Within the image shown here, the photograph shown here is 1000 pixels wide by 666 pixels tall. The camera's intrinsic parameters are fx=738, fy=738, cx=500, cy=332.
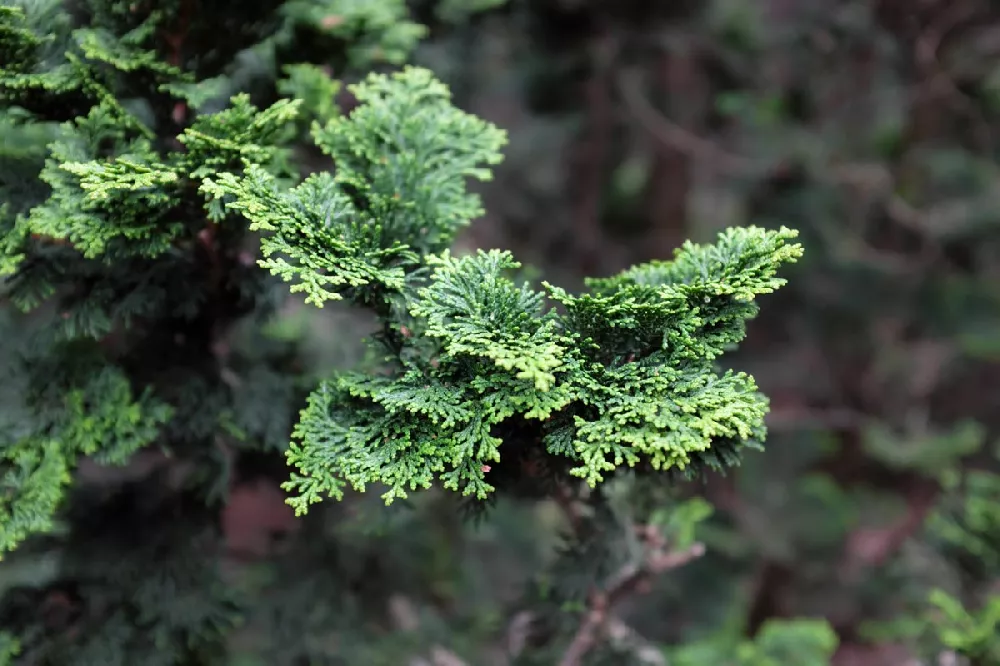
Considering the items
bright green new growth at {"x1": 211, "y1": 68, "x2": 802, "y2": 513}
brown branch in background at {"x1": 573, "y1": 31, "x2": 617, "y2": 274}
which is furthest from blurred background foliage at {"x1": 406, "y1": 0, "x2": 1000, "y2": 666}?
bright green new growth at {"x1": 211, "y1": 68, "x2": 802, "y2": 513}

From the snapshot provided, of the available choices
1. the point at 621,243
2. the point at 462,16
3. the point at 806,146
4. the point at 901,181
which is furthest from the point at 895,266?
the point at 462,16

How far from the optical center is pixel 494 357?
95cm

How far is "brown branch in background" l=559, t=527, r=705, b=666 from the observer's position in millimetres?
1409

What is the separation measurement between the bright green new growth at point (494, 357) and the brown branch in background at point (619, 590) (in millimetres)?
370

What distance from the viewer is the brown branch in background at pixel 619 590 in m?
1.41

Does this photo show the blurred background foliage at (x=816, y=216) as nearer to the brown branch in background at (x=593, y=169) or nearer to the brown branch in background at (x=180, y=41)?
the brown branch in background at (x=593, y=169)

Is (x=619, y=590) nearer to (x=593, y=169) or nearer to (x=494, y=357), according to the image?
(x=494, y=357)

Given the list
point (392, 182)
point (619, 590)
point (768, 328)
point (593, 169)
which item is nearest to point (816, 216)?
point (768, 328)

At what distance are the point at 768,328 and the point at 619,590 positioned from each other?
2072mm

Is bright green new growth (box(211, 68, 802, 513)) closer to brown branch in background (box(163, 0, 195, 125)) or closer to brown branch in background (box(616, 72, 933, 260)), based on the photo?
brown branch in background (box(163, 0, 195, 125))

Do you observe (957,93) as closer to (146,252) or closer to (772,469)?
(772,469)

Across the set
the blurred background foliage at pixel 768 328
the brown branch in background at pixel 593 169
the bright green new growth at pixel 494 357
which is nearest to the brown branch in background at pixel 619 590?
the blurred background foliage at pixel 768 328

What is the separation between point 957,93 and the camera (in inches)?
92.7

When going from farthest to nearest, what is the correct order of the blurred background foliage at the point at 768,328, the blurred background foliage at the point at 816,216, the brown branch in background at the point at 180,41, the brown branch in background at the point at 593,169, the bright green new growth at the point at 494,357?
the brown branch in background at the point at 593,169, the blurred background foliage at the point at 816,216, the blurred background foliage at the point at 768,328, the brown branch in background at the point at 180,41, the bright green new growth at the point at 494,357
